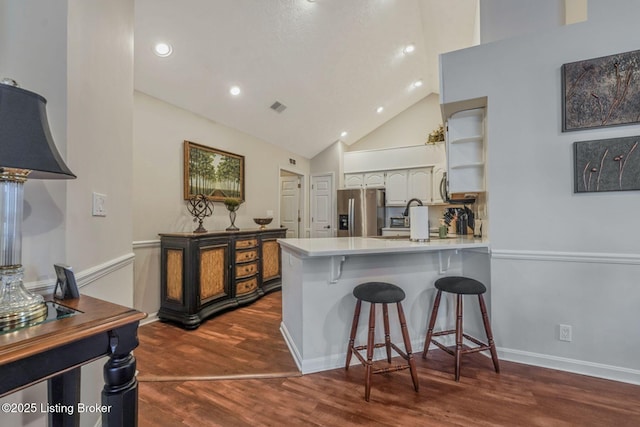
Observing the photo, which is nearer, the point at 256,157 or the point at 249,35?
the point at 249,35

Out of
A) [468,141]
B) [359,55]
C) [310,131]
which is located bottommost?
[468,141]

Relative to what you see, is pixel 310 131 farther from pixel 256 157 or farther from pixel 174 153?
pixel 174 153

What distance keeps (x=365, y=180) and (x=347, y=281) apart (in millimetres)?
3910

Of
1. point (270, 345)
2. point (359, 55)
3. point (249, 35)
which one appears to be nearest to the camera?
point (270, 345)

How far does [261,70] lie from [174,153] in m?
1.43

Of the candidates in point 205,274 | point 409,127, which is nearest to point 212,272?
point 205,274

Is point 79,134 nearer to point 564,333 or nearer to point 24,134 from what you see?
point 24,134

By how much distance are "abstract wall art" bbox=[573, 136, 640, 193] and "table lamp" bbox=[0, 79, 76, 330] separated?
296 cm

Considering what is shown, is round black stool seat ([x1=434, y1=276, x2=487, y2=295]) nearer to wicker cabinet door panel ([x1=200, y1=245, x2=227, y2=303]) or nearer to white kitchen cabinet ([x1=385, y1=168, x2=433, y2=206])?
wicker cabinet door panel ([x1=200, y1=245, x2=227, y2=303])

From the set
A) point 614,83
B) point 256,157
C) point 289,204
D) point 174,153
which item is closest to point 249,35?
point 174,153

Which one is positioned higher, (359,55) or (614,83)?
(359,55)

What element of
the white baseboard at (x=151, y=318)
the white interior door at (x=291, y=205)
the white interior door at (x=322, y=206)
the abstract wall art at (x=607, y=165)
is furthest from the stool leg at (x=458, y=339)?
the white interior door at (x=291, y=205)

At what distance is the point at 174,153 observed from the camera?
3.24m

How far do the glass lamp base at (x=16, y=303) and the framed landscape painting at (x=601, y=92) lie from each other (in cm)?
312
